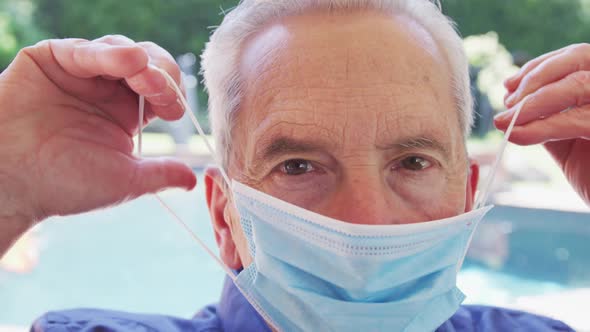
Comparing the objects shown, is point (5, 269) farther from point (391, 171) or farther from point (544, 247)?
point (544, 247)

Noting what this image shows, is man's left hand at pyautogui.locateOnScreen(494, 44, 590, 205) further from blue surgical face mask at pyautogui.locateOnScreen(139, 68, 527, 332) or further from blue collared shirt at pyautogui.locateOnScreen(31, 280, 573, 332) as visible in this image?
blue collared shirt at pyautogui.locateOnScreen(31, 280, 573, 332)

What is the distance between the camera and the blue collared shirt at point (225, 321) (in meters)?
1.42

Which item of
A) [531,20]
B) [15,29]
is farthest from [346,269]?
[531,20]

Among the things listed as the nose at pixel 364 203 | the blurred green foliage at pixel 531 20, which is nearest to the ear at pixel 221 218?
the nose at pixel 364 203

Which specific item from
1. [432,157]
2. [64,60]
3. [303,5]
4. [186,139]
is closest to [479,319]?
[432,157]

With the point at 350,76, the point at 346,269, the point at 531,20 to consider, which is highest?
the point at 350,76

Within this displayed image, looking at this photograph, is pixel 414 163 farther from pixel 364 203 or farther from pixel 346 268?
pixel 346 268

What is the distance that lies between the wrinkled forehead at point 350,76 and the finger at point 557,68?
0.23m

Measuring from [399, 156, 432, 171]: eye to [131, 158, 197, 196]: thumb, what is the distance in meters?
0.65

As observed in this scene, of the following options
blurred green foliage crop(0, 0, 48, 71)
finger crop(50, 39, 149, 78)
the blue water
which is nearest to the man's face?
finger crop(50, 39, 149, 78)

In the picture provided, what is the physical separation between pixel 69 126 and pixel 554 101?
52.5 inches

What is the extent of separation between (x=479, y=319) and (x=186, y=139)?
10.3 m

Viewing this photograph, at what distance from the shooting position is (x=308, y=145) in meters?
1.29

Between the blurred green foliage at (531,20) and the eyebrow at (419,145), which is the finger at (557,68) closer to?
the eyebrow at (419,145)
